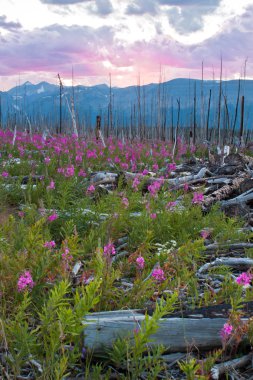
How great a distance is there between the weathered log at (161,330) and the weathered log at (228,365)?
0.52 ft

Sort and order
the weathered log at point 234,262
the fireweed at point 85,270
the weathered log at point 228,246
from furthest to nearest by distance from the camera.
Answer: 1. the weathered log at point 228,246
2. the weathered log at point 234,262
3. the fireweed at point 85,270

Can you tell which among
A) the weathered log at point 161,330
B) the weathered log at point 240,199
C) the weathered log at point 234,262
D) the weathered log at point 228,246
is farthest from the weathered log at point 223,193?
the weathered log at point 161,330

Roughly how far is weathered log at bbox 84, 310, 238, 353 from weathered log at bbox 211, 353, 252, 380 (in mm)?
157

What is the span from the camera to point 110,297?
333cm

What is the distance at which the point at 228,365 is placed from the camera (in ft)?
8.97

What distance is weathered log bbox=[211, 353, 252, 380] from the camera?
2611 mm

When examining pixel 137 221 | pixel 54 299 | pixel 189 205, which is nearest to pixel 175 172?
pixel 189 205

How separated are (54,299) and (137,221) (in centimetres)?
267

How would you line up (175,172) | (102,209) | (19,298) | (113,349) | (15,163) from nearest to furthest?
(113,349) → (19,298) → (102,209) → (15,163) → (175,172)

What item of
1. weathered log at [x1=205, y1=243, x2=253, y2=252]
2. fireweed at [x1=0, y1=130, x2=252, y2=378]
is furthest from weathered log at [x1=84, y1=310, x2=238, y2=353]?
weathered log at [x1=205, y1=243, x2=253, y2=252]

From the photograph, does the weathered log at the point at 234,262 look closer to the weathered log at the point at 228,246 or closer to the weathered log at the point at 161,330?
the weathered log at the point at 228,246

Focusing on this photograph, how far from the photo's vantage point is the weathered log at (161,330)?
8.91 ft

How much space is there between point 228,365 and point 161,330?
1.55ft

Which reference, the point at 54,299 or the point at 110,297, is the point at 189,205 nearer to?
the point at 110,297
